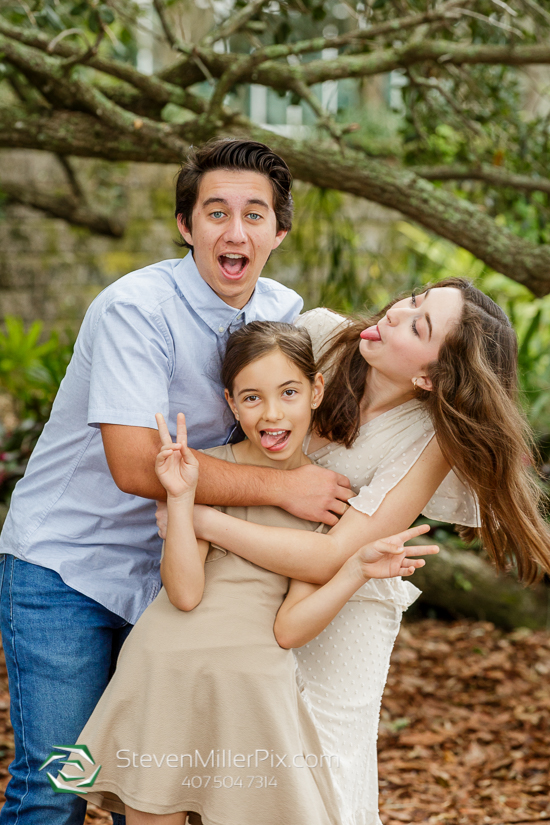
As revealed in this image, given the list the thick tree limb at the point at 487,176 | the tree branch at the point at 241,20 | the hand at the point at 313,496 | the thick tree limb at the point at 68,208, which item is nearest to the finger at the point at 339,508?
the hand at the point at 313,496

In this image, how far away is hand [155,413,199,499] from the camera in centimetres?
163

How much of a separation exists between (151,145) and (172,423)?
148cm

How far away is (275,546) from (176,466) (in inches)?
11.0

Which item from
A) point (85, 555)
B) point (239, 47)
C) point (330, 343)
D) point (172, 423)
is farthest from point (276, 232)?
point (239, 47)

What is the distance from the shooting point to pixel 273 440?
182 centimetres

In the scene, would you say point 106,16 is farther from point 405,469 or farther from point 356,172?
point 405,469

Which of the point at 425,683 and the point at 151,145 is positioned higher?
the point at 151,145

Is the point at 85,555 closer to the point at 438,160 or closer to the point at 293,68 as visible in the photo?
the point at 293,68

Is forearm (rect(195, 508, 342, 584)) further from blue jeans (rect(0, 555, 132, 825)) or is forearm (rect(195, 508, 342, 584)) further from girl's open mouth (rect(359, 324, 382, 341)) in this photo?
girl's open mouth (rect(359, 324, 382, 341))

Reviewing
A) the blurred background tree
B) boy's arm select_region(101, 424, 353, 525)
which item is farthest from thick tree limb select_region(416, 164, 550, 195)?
boy's arm select_region(101, 424, 353, 525)

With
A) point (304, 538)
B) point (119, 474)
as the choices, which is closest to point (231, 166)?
point (119, 474)

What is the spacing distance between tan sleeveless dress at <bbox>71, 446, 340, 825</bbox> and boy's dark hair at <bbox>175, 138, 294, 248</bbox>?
98 centimetres

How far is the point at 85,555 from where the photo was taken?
1841 millimetres

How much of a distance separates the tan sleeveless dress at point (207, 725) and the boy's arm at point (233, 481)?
0.24 metres
